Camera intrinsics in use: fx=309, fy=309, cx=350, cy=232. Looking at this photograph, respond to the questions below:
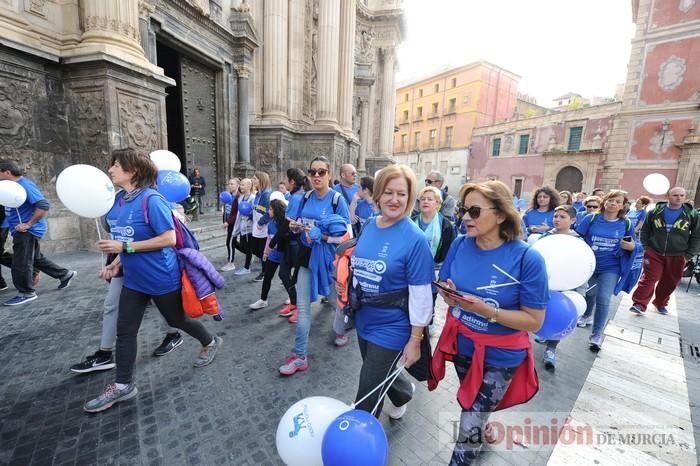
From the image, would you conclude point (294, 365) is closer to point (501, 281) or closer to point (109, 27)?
point (501, 281)

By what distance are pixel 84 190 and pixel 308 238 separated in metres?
1.91

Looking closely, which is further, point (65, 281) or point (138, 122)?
point (138, 122)

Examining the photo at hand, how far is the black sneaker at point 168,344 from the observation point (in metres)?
3.36

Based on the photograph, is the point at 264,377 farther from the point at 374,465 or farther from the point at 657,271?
the point at 657,271

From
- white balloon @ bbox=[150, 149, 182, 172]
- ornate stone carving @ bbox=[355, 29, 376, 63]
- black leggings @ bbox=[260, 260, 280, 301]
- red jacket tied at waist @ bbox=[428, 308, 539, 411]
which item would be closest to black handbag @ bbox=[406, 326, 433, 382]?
red jacket tied at waist @ bbox=[428, 308, 539, 411]

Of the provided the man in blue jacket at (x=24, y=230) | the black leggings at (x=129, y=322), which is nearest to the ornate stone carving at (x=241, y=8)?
the man in blue jacket at (x=24, y=230)

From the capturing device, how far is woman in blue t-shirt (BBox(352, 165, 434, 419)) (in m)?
1.87

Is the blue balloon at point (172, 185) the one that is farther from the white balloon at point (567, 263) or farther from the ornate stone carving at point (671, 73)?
the ornate stone carving at point (671, 73)

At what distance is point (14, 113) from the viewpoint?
530 centimetres

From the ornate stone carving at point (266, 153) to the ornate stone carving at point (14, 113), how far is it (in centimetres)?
657

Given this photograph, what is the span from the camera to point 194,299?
8.81 feet

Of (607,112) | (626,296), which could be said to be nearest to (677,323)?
(626,296)

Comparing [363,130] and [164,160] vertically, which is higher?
[363,130]

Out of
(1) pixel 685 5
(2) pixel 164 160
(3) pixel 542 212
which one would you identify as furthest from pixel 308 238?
(1) pixel 685 5
